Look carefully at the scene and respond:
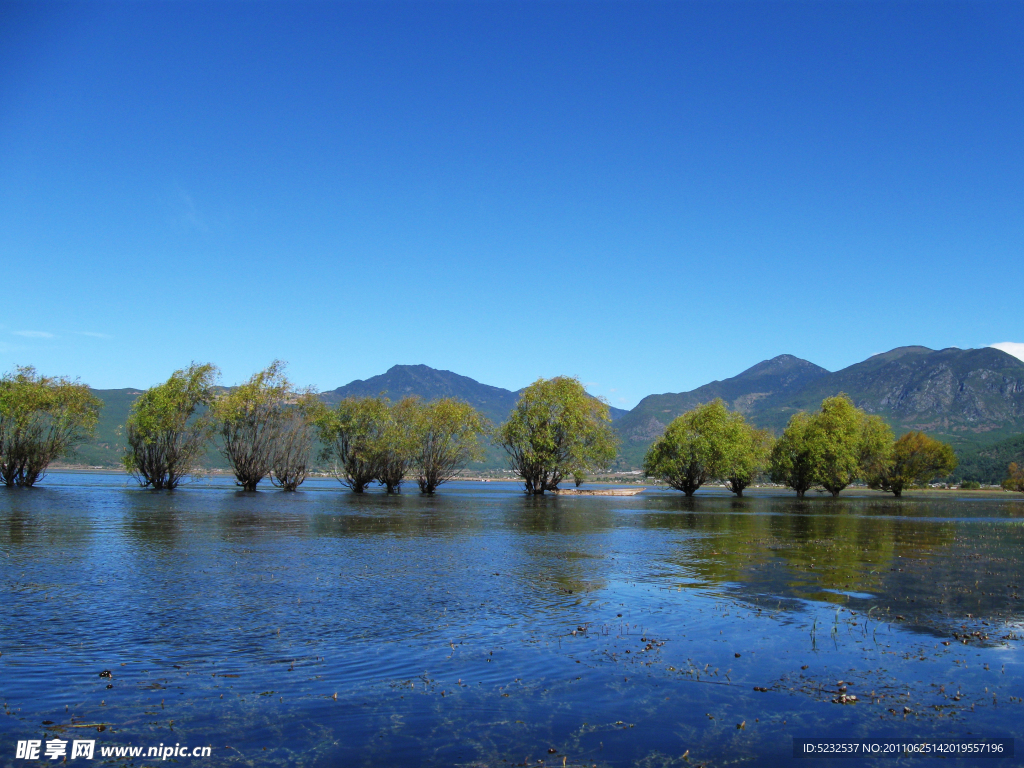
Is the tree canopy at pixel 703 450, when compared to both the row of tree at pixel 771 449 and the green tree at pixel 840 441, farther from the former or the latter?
the green tree at pixel 840 441

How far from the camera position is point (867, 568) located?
2870 cm

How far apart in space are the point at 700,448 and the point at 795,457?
2200 centimetres

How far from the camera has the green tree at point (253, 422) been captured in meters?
94.8

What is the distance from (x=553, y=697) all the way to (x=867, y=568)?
21971 mm

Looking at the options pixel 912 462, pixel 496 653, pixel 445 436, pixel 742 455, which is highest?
pixel 445 436

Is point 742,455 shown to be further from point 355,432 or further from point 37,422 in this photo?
point 37,422

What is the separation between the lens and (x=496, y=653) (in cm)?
1479

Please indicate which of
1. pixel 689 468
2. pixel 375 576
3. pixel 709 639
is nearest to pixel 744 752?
pixel 709 639

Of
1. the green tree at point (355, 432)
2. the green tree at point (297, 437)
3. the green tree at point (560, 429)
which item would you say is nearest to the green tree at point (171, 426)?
the green tree at point (297, 437)

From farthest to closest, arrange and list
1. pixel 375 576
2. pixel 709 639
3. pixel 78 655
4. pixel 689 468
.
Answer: pixel 689 468
pixel 375 576
pixel 709 639
pixel 78 655

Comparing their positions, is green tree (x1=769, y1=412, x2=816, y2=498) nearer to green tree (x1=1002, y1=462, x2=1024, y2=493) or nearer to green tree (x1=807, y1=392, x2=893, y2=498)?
green tree (x1=807, y1=392, x2=893, y2=498)

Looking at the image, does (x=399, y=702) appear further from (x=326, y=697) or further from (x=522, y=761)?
(x=522, y=761)

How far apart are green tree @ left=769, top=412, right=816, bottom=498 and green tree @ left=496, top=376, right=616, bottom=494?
35.4 m

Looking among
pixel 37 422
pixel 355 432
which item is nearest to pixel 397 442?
pixel 355 432
